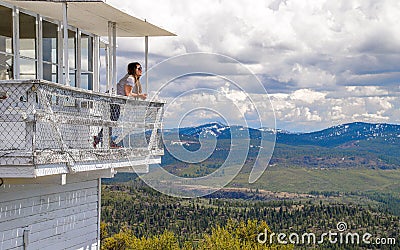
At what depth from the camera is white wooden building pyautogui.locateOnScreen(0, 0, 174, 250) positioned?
9719mm

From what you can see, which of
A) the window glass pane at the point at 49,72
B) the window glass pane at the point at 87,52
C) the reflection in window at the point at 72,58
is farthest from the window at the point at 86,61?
the window glass pane at the point at 49,72

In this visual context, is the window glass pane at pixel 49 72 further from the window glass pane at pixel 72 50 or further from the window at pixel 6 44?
the window at pixel 6 44

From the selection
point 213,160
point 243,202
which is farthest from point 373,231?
point 213,160

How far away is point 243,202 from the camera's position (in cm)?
16338

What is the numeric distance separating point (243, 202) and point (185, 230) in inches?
1585

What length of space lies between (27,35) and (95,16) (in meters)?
1.42

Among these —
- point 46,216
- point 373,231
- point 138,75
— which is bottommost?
point 373,231

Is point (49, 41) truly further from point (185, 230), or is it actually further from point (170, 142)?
point (185, 230)

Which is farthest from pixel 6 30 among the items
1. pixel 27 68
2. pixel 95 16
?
pixel 95 16

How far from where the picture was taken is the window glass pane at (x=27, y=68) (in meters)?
13.6

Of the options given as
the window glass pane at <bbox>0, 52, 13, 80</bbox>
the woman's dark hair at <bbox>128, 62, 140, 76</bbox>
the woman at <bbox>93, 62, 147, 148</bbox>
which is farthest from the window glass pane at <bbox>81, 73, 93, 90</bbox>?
the window glass pane at <bbox>0, 52, 13, 80</bbox>

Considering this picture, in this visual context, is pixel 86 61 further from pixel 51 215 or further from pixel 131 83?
pixel 51 215

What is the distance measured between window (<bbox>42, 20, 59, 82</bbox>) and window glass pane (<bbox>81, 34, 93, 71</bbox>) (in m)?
1.82

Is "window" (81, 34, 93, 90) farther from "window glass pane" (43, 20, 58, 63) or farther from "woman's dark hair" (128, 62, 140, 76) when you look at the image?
"woman's dark hair" (128, 62, 140, 76)
